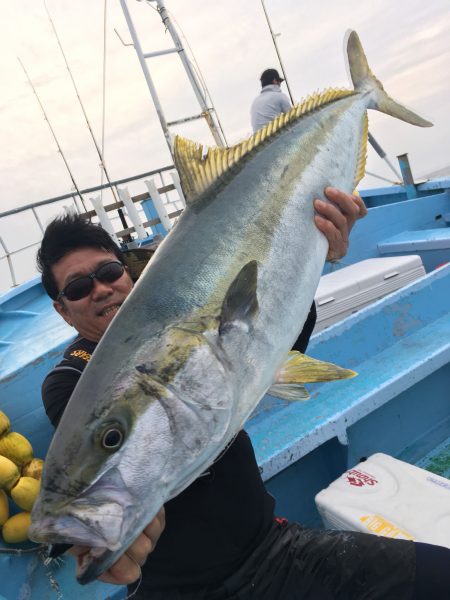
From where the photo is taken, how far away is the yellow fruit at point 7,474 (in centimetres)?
243

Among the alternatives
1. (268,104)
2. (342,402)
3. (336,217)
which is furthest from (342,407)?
(268,104)

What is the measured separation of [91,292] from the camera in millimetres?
1959

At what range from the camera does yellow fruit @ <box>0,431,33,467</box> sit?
8.31 feet

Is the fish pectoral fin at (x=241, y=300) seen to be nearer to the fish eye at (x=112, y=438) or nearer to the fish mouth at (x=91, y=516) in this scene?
the fish eye at (x=112, y=438)

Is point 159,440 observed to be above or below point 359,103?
below

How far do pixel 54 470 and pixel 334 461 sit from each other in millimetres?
2249

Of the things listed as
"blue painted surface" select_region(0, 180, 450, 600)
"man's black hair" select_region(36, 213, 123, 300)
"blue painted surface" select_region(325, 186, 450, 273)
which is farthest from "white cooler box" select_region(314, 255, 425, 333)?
"man's black hair" select_region(36, 213, 123, 300)

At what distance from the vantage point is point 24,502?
96.0 inches

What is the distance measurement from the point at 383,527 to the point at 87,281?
5.94 ft

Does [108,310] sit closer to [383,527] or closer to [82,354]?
[82,354]

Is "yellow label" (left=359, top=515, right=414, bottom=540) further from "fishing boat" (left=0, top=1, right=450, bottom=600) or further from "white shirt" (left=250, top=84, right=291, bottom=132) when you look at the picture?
"white shirt" (left=250, top=84, right=291, bottom=132)

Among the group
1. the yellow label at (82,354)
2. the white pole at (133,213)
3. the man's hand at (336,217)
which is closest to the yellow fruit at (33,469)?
the yellow label at (82,354)

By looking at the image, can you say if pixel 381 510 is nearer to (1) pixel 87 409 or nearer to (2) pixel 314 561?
(2) pixel 314 561

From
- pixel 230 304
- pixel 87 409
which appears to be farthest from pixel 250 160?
pixel 87 409
